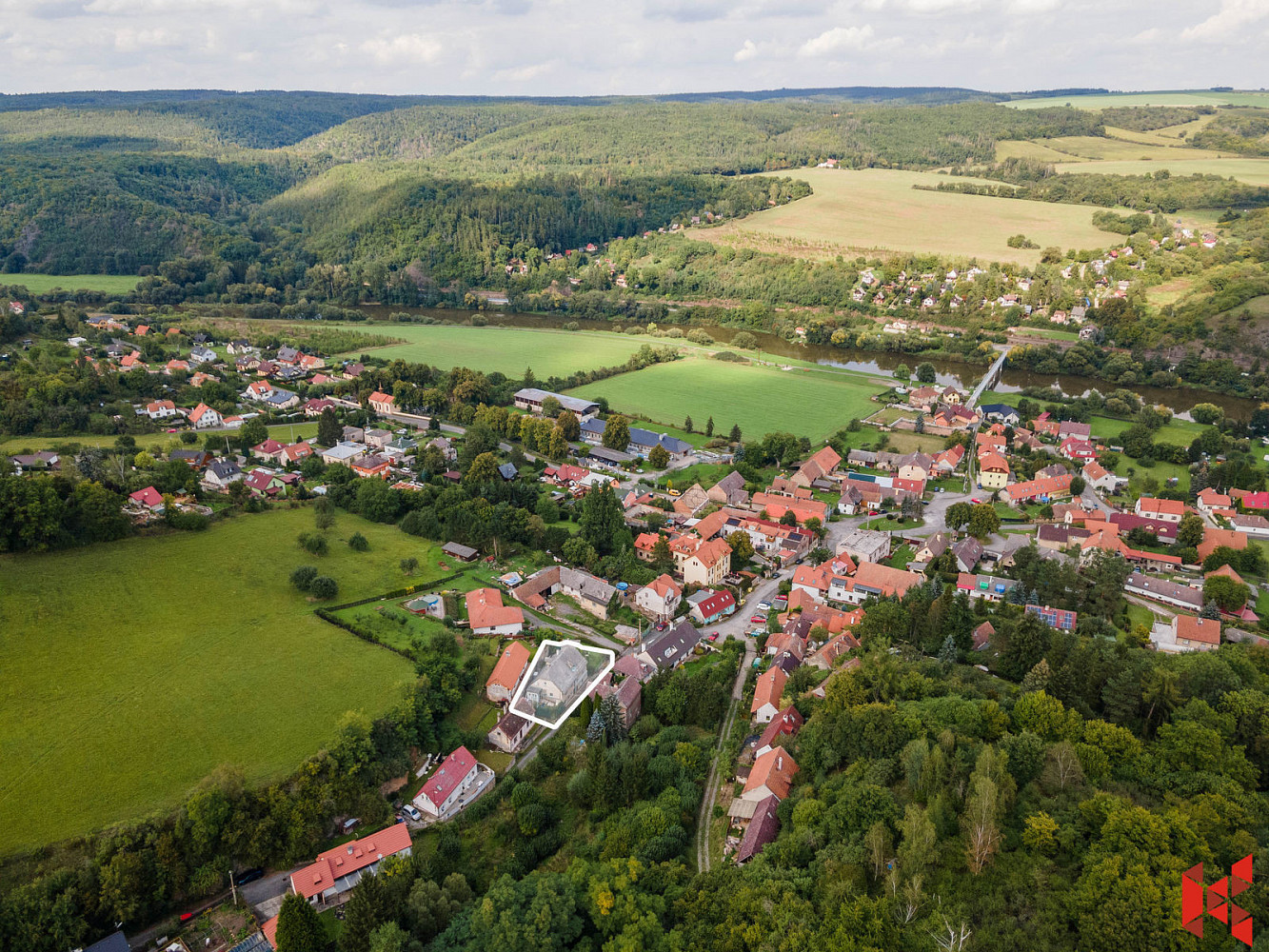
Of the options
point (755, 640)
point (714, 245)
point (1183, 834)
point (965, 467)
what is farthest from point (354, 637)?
point (714, 245)

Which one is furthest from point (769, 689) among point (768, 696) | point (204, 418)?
point (204, 418)

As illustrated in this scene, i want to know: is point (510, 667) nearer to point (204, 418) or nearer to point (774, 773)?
point (774, 773)

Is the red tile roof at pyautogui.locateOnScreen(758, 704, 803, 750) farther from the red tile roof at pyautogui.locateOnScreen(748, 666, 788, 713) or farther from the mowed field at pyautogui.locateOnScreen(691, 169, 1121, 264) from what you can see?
the mowed field at pyautogui.locateOnScreen(691, 169, 1121, 264)

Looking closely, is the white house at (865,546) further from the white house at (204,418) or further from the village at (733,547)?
the white house at (204,418)

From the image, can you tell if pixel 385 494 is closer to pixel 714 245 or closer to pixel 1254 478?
pixel 1254 478

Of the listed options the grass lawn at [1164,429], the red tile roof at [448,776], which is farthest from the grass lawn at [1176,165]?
the red tile roof at [448,776]

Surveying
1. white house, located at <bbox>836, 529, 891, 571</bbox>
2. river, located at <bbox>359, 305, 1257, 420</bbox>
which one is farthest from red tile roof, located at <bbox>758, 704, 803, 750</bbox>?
river, located at <bbox>359, 305, 1257, 420</bbox>

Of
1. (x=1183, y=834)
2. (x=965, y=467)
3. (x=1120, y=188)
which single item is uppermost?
(x=1120, y=188)
